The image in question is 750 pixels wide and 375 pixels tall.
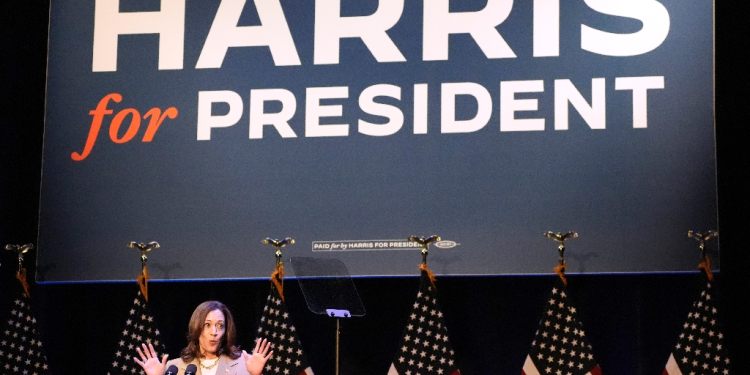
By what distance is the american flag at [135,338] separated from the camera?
623cm

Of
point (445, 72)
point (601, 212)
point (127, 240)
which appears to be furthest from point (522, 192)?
point (127, 240)

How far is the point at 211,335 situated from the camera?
5699 millimetres

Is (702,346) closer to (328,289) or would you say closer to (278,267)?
(328,289)

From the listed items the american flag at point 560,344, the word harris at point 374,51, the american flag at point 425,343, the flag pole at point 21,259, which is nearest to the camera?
the american flag at point 560,344

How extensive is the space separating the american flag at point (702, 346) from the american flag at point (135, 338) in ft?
9.91

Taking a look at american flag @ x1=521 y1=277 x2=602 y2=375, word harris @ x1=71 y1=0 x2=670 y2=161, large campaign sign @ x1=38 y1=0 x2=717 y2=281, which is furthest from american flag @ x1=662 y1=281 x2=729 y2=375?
word harris @ x1=71 y1=0 x2=670 y2=161

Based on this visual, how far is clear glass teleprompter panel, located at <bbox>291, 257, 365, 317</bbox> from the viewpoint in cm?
586

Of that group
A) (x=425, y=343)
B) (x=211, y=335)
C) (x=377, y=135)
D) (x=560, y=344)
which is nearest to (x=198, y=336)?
(x=211, y=335)

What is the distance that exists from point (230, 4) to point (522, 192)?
89.2 inches

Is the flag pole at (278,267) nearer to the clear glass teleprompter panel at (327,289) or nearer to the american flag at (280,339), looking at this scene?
the american flag at (280,339)

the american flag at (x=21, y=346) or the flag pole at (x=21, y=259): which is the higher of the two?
the flag pole at (x=21, y=259)

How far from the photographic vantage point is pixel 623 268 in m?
5.91

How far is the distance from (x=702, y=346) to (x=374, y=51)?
104 inches

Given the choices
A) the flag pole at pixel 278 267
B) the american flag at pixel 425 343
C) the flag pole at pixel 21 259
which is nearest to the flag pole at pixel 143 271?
the flag pole at pixel 21 259
